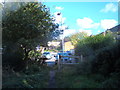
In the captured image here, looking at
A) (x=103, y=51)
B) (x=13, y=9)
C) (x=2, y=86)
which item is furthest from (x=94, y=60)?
(x=13, y=9)

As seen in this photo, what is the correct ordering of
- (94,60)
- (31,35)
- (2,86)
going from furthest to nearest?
(31,35)
(94,60)
(2,86)

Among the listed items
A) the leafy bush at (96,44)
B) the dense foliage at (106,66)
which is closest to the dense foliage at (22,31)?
the leafy bush at (96,44)

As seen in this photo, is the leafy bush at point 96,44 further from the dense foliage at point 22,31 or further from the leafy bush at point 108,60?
the leafy bush at point 108,60

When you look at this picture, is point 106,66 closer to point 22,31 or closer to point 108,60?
point 108,60

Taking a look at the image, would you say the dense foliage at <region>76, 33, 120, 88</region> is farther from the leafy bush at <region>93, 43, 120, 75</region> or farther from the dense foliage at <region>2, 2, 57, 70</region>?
the dense foliage at <region>2, 2, 57, 70</region>

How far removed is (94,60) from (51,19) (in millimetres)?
4873

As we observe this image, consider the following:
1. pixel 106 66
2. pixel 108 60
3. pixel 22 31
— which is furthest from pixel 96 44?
pixel 22 31

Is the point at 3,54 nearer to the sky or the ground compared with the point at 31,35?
nearer to the ground

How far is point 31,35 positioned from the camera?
28.0ft

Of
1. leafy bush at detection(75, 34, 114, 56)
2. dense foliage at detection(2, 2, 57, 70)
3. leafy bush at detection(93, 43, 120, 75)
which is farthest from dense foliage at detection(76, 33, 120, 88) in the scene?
dense foliage at detection(2, 2, 57, 70)

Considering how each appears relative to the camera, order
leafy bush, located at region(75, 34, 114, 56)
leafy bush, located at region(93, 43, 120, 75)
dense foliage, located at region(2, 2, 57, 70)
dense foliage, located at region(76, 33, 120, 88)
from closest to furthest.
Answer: dense foliage, located at region(76, 33, 120, 88) < leafy bush, located at region(93, 43, 120, 75) < dense foliage, located at region(2, 2, 57, 70) < leafy bush, located at region(75, 34, 114, 56)

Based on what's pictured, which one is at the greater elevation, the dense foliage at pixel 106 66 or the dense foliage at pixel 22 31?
the dense foliage at pixel 22 31

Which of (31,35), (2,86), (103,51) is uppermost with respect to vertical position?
(31,35)

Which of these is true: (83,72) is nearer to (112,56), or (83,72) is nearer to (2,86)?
(112,56)
